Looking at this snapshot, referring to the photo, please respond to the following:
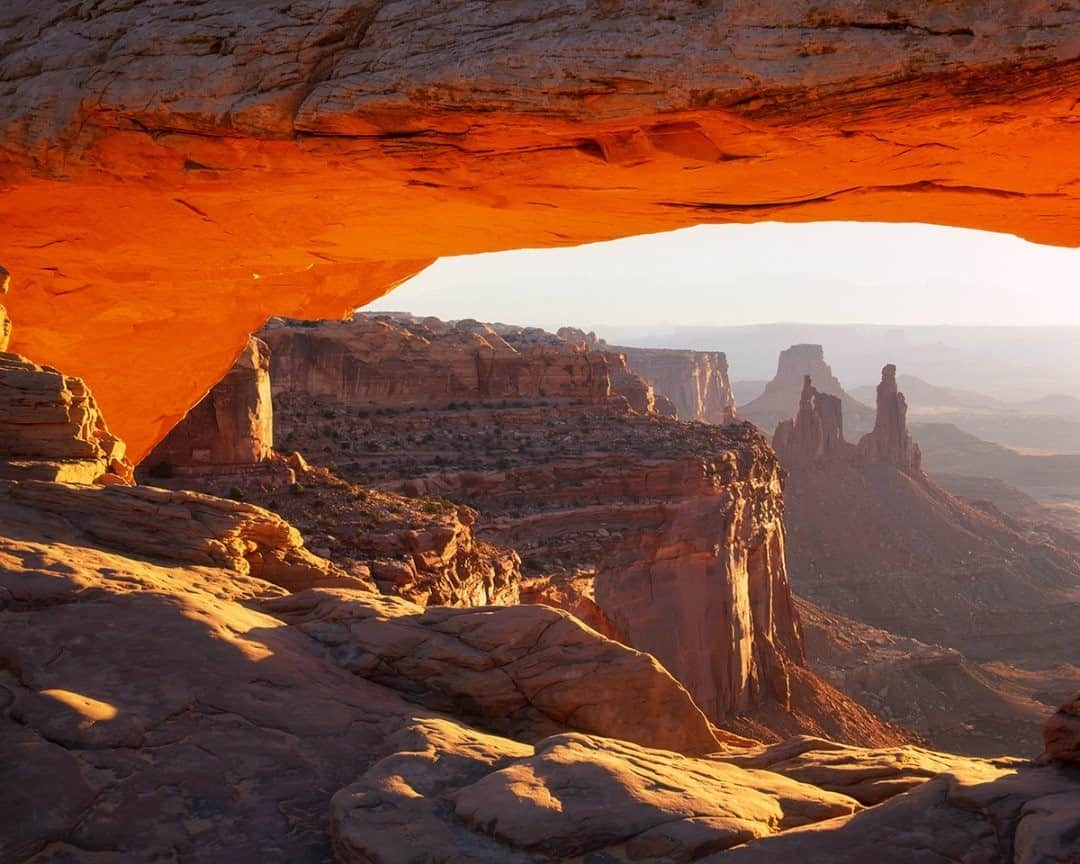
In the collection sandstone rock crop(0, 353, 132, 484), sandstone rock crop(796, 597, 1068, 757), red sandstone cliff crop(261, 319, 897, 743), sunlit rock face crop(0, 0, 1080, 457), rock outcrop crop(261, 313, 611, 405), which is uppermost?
sunlit rock face crop(0, 0, 1080, 457)

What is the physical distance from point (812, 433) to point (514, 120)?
7684cm

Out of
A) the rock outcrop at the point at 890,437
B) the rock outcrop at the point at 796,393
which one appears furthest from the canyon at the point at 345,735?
the rock outcrop at the point at 796,393

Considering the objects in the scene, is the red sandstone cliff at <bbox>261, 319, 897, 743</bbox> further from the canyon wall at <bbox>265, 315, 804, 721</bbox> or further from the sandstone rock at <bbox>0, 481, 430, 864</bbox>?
the sandstone rock at <bbox>0, 481, 430, 864</bbox>

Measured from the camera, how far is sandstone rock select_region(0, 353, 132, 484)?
37.4 feet

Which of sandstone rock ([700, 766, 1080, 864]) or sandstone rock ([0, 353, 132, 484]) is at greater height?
sandstone rock ([0, 353, 132, 484])

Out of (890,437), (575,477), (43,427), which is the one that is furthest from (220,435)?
(890,437)

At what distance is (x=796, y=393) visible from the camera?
16838 cm

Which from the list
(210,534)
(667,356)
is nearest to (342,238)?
(210,534)

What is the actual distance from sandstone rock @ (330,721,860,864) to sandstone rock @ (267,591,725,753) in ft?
4.15

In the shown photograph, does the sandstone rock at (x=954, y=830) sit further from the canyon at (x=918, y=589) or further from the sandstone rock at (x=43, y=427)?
the canyon at (x=918, y=589)

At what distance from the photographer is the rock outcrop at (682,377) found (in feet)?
466

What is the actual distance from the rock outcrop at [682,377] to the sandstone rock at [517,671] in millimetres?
127199

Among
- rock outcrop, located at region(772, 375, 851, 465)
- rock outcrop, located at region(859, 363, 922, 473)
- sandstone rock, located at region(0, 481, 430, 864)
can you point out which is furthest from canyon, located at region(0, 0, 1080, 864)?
rock outcrop, located at region(859, 363, 922, 473)

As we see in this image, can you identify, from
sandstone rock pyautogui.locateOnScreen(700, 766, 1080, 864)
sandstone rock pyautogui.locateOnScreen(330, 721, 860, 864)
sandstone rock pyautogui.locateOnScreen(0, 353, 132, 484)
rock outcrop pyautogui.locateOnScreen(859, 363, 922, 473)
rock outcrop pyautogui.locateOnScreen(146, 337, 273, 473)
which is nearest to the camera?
sandstone rock pyautogui.locateOnScreen(700, 766, 1080, 864)
